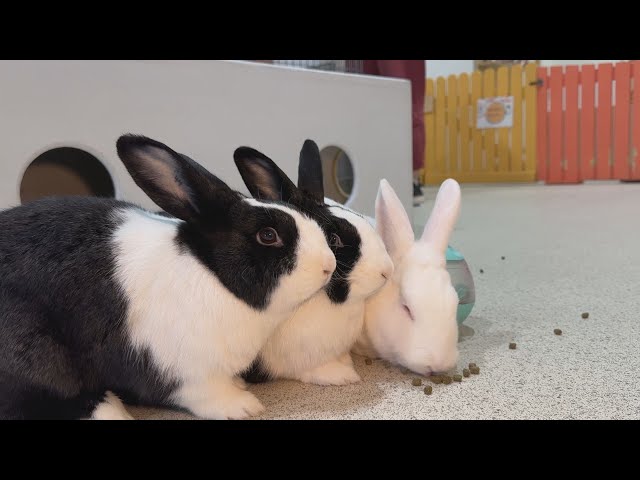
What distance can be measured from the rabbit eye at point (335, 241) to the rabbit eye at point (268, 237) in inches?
4.7

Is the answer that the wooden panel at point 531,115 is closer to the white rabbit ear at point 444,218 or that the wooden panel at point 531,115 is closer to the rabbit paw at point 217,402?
the white rabbit ear at point 444,218

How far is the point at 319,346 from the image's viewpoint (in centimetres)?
81

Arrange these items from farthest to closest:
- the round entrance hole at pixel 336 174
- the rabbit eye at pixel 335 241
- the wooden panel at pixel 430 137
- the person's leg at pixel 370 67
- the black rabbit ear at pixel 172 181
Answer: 1. the wooden panel at pixel 430 137
2. the person's leg at pixel 370 67
3. the round entrance hole at pixel 336 174
4. the rabbit eye at pixel 335 241
5. the black rabbit ear at pixel 172 181

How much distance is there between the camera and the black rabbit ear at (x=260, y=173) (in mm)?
829

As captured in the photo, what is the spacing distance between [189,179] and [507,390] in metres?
0.52

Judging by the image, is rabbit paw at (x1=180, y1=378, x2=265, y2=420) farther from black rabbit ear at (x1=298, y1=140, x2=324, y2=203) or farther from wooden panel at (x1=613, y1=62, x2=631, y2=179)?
wooden panel at (x1=613, y1=62, x2=631, y2=179)

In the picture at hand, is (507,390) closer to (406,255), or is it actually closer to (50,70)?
(406,255)

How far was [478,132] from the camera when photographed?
5.41 metres

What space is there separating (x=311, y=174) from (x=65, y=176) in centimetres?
87

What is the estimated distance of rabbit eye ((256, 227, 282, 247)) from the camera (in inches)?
27.0

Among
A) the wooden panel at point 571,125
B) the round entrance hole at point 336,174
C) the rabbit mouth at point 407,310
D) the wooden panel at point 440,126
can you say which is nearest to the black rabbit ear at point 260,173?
the rabbit mouth at point 407,310

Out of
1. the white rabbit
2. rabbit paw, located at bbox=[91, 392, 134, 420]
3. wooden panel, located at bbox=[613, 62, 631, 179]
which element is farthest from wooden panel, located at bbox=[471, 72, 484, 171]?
rabbit paw, located at bbox=[91, 392, 134, 420]

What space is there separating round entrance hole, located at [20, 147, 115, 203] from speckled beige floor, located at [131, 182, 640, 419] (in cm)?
84
